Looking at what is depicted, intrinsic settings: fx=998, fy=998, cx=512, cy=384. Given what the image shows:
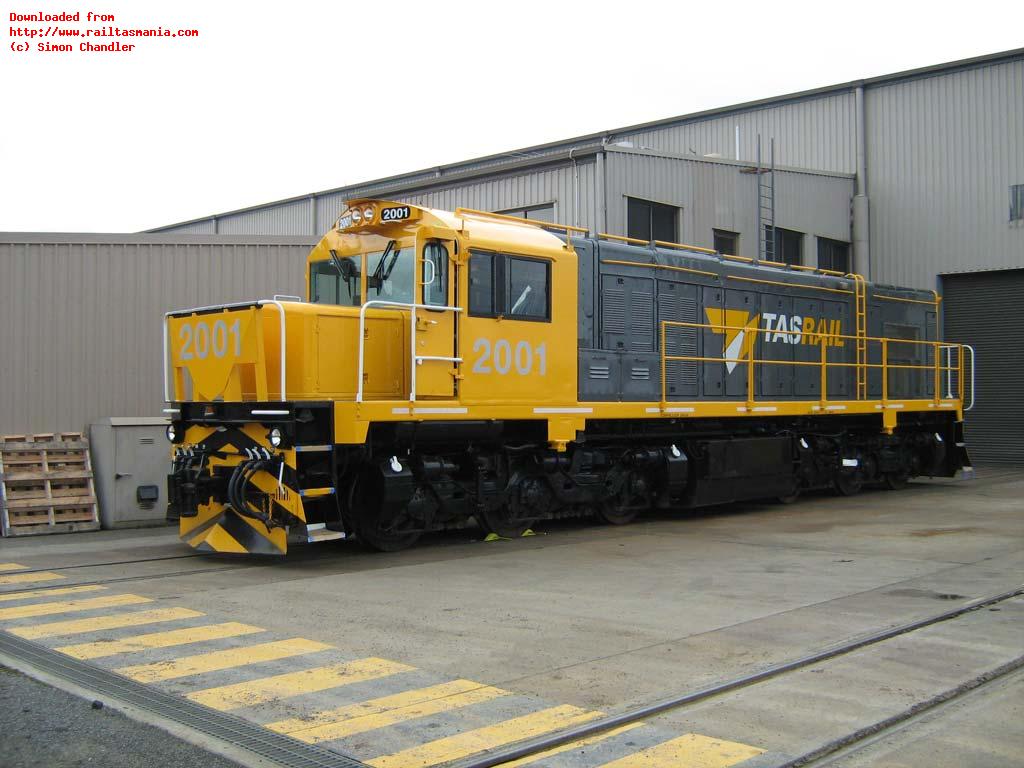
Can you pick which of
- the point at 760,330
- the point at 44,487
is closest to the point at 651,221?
the point at 760,330

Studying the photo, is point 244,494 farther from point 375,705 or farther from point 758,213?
point 758,213

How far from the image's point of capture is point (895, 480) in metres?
18.4

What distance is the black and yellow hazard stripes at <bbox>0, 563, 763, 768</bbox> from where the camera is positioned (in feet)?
15.6

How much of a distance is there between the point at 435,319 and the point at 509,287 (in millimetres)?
1178

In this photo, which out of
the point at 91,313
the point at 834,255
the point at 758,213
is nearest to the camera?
the point at 91,313

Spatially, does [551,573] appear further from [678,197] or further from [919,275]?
[919,275]

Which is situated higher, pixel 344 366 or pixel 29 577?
pixel 344 366

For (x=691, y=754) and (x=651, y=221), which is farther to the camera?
(x=651, y=221)

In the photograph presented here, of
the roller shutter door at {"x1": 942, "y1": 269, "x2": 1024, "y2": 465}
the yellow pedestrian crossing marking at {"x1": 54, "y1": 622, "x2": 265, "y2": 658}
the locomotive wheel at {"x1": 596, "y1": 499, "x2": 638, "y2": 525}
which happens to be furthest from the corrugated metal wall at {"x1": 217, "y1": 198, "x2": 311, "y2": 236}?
the yellow pedestrian crossing marking at {"x1": 54, "y1": 622, "x2": 265, "y2": 658}

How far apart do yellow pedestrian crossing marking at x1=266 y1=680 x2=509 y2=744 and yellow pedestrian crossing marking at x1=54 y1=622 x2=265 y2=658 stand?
1954mm

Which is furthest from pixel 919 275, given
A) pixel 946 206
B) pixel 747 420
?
pixel 747 420

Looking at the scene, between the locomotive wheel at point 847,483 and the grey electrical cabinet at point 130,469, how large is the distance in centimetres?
1072

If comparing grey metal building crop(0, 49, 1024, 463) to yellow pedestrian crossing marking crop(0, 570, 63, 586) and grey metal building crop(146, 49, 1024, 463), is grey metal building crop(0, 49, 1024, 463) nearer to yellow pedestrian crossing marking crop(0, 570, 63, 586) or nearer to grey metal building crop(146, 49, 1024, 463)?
grey metal building crop(146, 49, 1024, 463)

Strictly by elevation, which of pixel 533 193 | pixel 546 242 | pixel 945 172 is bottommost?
pixel 546 242
